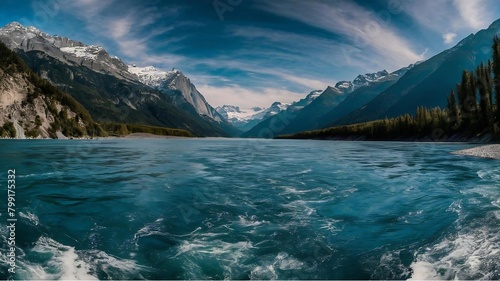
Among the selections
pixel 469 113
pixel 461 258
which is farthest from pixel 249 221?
pixel 469 113

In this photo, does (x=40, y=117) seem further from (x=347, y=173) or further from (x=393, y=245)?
(x=393, y=245)

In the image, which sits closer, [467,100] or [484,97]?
[484,97]

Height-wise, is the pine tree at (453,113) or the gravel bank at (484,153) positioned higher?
the pine tree at (453,113)

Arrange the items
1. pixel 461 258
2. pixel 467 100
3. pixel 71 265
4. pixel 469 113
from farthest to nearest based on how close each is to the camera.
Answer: pixel 467 100 → pixel 469 113 → pixel 461 258 → pixel 71 265

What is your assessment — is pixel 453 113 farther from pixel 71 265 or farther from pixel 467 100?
pixel 71 265

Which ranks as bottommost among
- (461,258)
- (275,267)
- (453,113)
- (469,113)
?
(275,267)

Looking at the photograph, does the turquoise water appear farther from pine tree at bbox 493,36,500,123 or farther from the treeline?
pine tree at bbox 493,36,500,123

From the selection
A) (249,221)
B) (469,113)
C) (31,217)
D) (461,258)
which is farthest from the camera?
(469,113)

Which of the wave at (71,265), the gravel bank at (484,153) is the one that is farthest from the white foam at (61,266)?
the gravel bank at (484,153)

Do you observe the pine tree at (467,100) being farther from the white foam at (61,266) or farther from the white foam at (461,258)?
the white foam at (61,266)

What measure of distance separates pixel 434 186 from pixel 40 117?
728 feet

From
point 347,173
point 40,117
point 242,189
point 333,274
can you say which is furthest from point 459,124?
point 40,117

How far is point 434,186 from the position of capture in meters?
28.3

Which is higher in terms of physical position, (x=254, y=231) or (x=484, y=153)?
(x=484, y=153)
